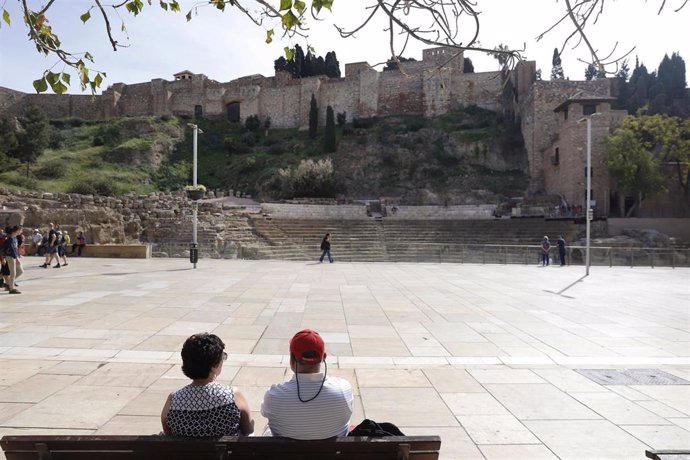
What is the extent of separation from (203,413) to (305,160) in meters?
47.1

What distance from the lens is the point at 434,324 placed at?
810 centimetres

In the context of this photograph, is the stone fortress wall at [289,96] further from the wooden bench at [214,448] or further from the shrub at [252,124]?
the wooden bench at [214,448]

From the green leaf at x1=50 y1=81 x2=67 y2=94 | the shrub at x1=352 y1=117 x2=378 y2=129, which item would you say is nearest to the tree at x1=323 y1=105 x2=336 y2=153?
the shrub at x1=352 y1=117 x2=378 y2=129

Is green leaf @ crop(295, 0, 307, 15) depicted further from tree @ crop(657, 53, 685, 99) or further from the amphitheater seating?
tree @ crop(657, 53, 685, 99)

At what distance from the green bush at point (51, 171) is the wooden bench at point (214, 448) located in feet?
173

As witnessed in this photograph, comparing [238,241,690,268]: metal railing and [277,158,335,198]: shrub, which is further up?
[277,158,335,198]: shrub

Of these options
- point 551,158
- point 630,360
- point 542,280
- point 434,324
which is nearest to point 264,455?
point 630,360

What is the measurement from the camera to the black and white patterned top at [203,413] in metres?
2.51

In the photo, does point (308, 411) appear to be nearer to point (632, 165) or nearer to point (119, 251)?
point (119, 251)

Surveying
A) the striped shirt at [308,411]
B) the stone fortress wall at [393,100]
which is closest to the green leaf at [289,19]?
the striped shirt at [308,411]

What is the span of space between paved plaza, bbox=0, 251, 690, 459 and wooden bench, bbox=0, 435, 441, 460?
1292 mm

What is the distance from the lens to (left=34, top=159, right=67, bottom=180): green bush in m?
47.4

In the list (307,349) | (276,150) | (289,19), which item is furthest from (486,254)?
(276,150)

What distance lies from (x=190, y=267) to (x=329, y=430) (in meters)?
16.3
